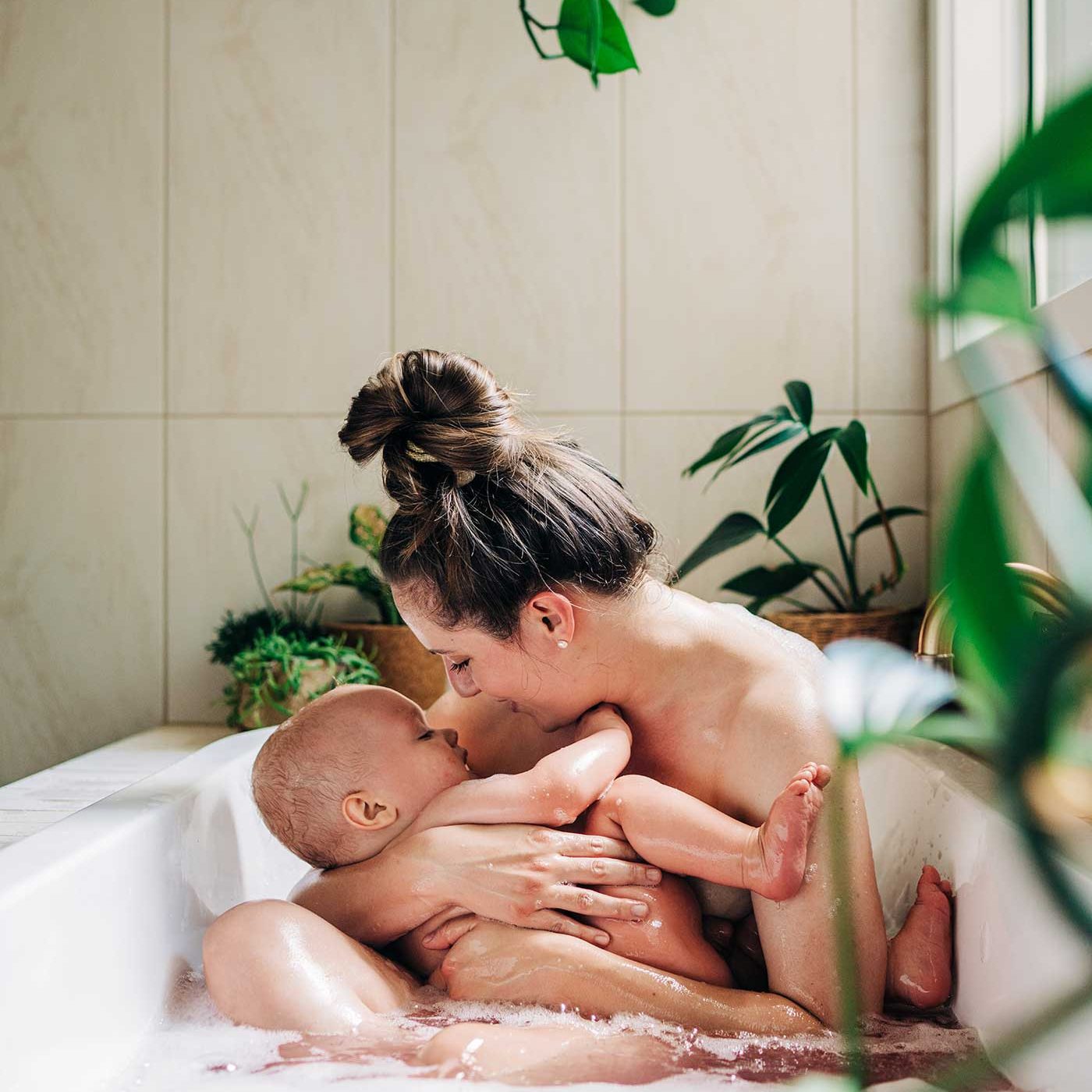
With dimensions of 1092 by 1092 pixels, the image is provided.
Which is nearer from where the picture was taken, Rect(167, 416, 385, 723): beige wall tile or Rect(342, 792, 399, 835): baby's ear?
Rect(342, 792, 399, 835): baby's ear

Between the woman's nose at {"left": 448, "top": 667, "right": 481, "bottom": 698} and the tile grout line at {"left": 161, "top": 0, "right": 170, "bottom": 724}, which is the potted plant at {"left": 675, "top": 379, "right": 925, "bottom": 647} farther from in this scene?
the tile grout line at {"left": 161, "top": 0, "right": 170, "bottom": 724}

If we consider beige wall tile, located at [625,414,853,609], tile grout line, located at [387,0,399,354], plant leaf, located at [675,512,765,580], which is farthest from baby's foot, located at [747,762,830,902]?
tile grout line, located at [387,0,399,354]

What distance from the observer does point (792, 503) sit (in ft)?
5.88

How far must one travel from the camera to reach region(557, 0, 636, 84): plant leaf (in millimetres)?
1596

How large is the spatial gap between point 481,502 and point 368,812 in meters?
0.37

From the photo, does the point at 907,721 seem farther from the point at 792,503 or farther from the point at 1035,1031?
the point at 792,503

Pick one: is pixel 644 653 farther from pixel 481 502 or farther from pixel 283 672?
pixel 283 672

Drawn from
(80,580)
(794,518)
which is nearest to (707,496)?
(794,518)

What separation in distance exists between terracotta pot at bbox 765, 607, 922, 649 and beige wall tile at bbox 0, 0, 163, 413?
4.51 ft

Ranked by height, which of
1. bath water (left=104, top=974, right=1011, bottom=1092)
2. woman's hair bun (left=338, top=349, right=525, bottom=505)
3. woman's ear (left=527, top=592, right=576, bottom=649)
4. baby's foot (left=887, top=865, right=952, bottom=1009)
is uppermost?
woman's hair bun (left=338, top=349, right=525, bottom=505)

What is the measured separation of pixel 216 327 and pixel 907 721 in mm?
2230

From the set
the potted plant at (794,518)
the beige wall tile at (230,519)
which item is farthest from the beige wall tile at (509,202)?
the potted plant at (794,518)

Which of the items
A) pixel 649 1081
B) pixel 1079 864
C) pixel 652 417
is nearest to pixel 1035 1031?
pixel 1079 864

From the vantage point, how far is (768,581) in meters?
1.98
